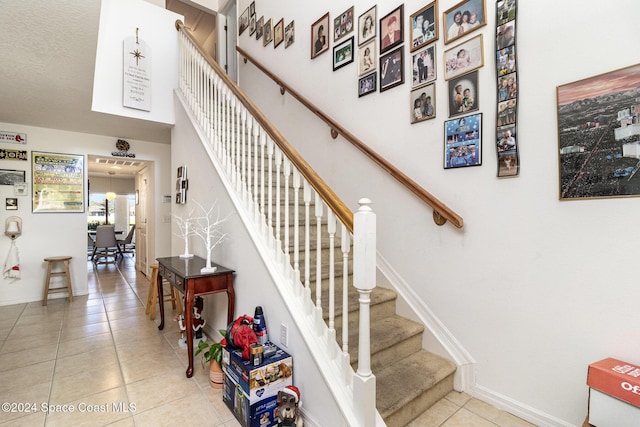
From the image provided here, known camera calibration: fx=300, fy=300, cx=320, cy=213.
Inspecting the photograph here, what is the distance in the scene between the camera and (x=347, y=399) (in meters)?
1.40

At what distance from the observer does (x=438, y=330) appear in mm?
2037

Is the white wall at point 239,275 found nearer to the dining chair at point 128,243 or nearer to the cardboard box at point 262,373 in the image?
the cardboard box at point 262,373

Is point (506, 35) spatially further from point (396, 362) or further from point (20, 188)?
point (20, 188)

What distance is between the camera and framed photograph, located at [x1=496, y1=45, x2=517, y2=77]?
1.70 m

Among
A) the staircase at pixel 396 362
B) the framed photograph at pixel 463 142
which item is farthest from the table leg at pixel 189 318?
the framed photograph at pixel 463 142

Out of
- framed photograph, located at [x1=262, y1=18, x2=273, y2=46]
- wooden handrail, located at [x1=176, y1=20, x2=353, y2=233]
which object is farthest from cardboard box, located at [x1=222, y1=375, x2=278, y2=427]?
framed photograph, located at [x1=262, y1=18, x2=273, y2=46]

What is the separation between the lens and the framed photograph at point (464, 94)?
73.7 inches

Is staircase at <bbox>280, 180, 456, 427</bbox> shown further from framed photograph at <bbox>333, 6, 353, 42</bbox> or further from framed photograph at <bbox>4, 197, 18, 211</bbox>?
framed photograph at <bbox>4, 197, 18, 211</bbox>

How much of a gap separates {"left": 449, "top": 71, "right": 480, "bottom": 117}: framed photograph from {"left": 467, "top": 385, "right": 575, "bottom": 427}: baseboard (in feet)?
5.64

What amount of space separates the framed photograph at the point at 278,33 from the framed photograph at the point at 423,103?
2.21m

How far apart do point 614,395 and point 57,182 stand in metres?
5.80

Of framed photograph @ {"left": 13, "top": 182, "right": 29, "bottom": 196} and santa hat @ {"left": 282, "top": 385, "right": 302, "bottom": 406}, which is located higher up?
framed photograph @ {"left": 13, "top": 182, "right": 29, "bottom": 196}

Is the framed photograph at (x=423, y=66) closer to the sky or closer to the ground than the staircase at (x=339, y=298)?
closer to the sky

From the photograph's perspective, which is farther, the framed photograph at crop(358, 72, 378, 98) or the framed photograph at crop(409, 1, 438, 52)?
the framed photograph at crop(358, 72, 378, 98)
